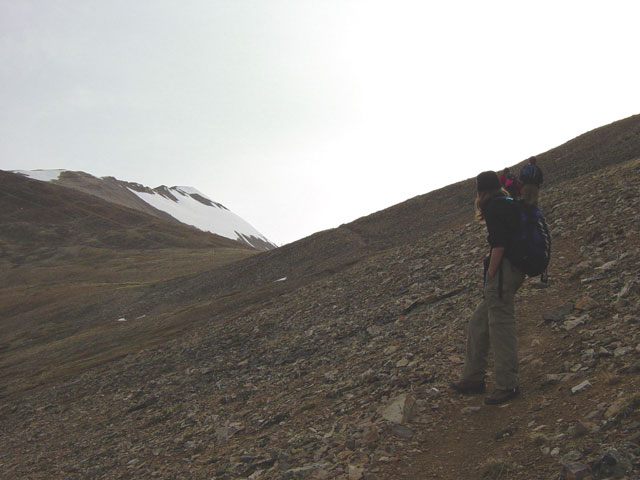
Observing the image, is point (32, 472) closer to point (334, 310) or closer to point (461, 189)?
point (334, 310)

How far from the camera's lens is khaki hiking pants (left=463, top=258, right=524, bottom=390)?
6.67 metres

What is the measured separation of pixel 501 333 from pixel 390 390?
88.2 inches

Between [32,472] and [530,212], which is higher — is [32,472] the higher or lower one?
the lower one

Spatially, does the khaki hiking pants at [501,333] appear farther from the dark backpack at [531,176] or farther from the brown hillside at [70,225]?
the brown hillside at [70,225]

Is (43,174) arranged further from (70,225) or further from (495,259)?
(495,259)

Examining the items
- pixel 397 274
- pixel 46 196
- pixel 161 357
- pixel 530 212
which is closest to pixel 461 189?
pixel 397 274

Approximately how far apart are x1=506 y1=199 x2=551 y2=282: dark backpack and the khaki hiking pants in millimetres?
152

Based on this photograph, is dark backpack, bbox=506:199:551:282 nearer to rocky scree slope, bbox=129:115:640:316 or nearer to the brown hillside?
rocky scree slope, bbox=129:115:640:316

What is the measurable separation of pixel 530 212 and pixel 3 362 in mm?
34754

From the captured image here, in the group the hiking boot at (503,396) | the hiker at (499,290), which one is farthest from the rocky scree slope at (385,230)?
the hiking boot at (503,396)

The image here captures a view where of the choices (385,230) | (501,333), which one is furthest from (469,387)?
(385,230)

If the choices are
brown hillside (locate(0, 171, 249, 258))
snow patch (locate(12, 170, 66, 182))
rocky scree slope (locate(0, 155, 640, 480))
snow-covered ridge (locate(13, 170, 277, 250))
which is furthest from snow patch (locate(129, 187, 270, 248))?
rocky scree slope (locate(0, 155, 640, 480))

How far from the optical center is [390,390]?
8.23m

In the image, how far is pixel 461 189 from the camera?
3756 cm
